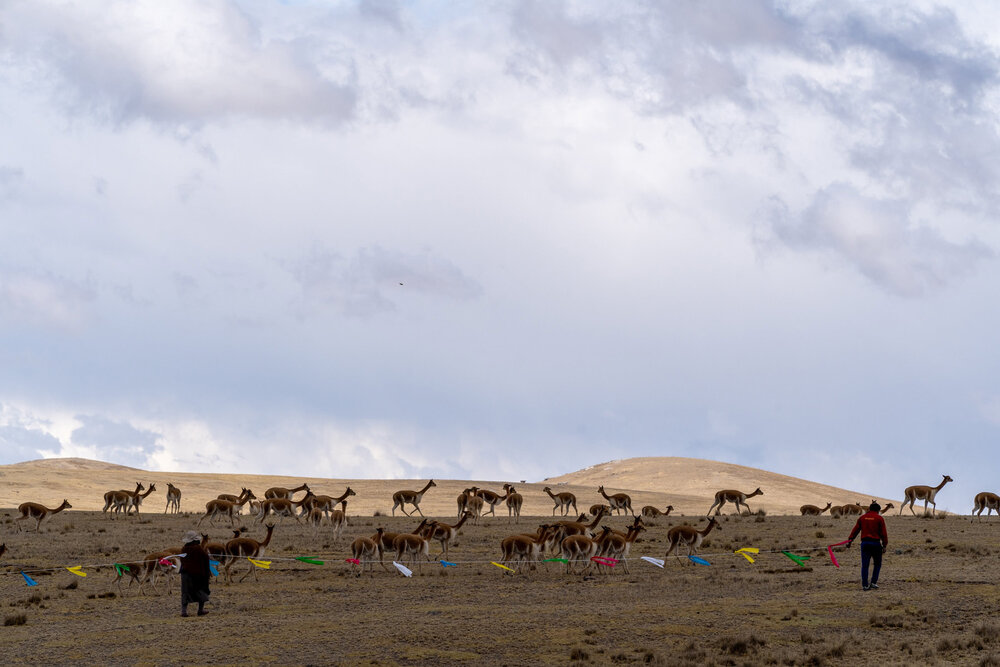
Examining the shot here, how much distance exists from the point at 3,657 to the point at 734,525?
25.6 m

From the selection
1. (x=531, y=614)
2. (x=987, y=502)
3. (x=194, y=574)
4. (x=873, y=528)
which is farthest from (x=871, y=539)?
(x=987, y=502)

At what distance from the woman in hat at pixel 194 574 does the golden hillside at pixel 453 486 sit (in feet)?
117

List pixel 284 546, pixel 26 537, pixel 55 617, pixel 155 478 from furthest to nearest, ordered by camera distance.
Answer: pixel 155 478 → pixel 26 537 → pixel 284 546 → pixel 55 617

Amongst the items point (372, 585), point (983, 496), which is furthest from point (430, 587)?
point (983, 496)

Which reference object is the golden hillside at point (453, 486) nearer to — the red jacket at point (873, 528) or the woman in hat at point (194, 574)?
the red jacket at point (873, 528)

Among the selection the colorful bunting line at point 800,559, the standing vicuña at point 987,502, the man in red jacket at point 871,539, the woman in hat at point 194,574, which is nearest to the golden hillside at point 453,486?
the standing vicuña at point 987,502

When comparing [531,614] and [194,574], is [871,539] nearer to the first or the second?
[531,614]

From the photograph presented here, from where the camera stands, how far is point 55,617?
20.0 meters

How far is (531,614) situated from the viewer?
1895 centimetres

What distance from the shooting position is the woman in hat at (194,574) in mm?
19281

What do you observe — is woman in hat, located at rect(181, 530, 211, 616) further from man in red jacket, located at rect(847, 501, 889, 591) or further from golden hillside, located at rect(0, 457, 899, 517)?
golden hillside, located at rect(0, 457, 899, 517)

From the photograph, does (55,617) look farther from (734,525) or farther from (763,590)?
(734,525)

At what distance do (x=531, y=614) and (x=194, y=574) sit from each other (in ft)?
19.3

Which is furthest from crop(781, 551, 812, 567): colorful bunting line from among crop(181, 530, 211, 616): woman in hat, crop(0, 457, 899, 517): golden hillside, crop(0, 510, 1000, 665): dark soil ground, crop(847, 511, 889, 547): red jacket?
crop(0, 457, 899, 517): golden hillside
